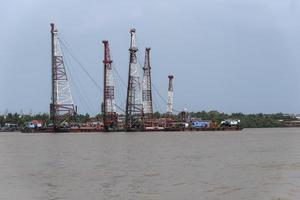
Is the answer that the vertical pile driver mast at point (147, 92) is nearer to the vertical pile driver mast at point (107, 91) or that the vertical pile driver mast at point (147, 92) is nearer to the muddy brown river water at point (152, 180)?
the vertical pile driver mast at point (107, 91)

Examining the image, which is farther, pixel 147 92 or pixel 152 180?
pixel 147 92

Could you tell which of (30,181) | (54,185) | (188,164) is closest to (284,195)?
(54,185)

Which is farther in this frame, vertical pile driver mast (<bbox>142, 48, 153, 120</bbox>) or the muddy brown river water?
vertical pile driver mast (<bbox>142, 48, 153, 120</bbox>)

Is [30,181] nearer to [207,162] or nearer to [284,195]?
[284,195]

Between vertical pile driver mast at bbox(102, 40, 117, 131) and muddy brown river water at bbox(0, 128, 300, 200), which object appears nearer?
muddy brown river water at bbox(0, 128, 300, 200)

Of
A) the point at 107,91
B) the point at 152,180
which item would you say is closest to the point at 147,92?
the point at 107,91

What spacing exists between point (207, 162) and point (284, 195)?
730 inches

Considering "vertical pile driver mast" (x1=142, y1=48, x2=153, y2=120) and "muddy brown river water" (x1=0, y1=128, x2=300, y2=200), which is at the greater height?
"vertical pile driver mast" (x1=142, y1=48, x2=153, y2=120)

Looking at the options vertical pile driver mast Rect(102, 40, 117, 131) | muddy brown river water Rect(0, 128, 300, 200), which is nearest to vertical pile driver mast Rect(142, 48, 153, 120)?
vertical pile driver mast Rect(102, 40, 117, 131)

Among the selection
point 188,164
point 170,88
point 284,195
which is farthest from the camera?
point 170,88

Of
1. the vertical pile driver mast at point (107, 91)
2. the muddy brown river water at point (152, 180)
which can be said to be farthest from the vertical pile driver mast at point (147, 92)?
the muddy brown river water at point (152, 180)

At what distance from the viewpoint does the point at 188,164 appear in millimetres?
42438

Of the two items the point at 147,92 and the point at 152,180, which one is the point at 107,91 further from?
the point at 152,180

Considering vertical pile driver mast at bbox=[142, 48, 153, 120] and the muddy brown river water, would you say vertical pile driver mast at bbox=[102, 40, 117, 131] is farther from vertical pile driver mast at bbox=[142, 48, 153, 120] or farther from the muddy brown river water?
the muddy brown river water
